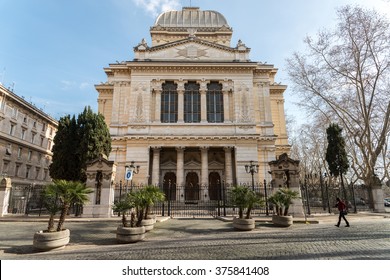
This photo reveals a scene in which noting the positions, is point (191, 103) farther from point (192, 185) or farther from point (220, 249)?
point (220, 249)

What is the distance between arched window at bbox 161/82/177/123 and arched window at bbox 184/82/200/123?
1.45 m

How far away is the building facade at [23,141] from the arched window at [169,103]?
18.7 metres

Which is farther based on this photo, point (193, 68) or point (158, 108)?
point (193, 68)

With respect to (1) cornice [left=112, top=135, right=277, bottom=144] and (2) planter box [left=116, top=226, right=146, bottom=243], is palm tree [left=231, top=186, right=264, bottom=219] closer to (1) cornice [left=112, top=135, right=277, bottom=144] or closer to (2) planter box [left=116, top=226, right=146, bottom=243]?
(2) planter box [left=116, top=226, right=146, bottom=243]

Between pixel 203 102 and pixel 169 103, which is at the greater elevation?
pixel 169 103

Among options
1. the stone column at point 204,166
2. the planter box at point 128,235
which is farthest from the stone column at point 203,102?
the planter box at point 128,235

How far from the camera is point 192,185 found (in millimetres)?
28281

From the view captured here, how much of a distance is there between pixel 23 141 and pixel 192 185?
2816cm

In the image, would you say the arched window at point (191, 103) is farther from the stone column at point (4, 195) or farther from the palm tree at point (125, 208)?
the palm tree at point (125, 208)

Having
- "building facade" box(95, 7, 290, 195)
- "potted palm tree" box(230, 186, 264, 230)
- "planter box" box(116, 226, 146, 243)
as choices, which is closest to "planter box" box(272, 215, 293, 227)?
"potted palm tree" box(230, 186, 264, 230)

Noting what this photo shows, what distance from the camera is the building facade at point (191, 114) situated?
2838 centimetres

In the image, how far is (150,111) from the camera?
2984cm

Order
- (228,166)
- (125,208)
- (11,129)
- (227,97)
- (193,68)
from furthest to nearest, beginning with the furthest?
(11,129) → (193,68) → (227,97) → (228,166) → (125,208)

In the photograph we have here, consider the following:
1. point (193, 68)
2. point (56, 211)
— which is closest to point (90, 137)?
point (56, 211)
